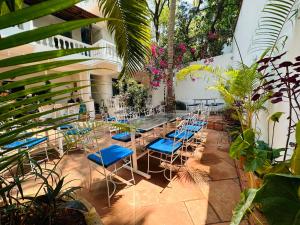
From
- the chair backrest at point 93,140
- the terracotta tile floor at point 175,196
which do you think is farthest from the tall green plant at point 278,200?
the terracotta tile floor at point 175,196

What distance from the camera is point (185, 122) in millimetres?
2994

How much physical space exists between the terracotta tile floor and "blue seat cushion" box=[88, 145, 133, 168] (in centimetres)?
35

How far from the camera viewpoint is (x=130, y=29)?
2223 millimetres

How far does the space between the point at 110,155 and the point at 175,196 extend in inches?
42.5

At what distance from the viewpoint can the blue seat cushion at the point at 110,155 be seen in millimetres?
2357

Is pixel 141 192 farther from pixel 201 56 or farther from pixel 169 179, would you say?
pixel 201 56

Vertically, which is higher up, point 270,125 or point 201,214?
point 270,125

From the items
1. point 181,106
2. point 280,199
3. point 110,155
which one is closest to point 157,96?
point 181,106

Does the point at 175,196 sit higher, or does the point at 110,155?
the point at 110,155

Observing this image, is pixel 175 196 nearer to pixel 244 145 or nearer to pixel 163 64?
pixel 244 145

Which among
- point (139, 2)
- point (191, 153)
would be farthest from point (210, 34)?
point (139, 2)

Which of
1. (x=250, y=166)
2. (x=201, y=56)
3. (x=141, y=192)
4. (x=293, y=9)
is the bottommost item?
(x=141, y=192)

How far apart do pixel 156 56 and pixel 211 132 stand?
12.9ft

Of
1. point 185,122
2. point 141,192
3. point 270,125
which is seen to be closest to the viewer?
point 141,192
